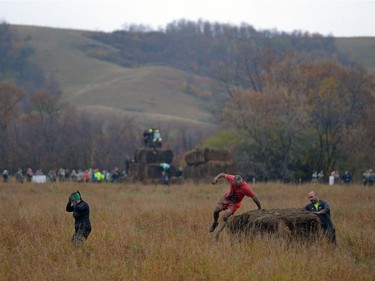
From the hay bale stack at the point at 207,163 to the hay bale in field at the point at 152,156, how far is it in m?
1.34

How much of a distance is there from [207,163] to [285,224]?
28.9 metres

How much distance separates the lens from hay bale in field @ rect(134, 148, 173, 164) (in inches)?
1671

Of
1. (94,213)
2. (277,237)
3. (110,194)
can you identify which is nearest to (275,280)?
(277,237)

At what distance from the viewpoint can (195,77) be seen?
143000 mm

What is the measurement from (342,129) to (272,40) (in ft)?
330

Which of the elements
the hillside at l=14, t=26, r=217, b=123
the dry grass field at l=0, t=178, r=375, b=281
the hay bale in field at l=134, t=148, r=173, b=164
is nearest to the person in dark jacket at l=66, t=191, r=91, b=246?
the dry grass field at l=0, t=178, r=375, b=281

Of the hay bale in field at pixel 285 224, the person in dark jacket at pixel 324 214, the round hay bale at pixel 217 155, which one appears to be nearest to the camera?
the hay bale in field at pixel 285 224

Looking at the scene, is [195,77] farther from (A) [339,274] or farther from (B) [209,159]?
(A) [339,274]

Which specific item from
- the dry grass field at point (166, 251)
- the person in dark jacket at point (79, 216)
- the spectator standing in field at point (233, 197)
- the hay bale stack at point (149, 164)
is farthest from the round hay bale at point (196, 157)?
the person in dark jacket at point (79, 216)

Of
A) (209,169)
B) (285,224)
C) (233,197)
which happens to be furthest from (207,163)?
(285,224)

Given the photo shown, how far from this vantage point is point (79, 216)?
1301 cm

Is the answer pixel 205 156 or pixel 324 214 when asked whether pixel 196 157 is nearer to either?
pixel 205 156

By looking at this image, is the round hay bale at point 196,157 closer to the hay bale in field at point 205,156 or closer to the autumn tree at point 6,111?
the hay bale in field at point 205,156

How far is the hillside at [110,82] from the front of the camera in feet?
379
